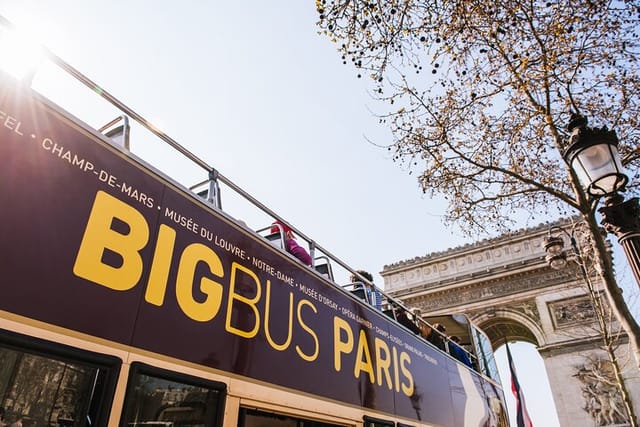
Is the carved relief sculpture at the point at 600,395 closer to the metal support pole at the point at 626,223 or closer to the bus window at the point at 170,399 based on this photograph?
the metal support pole at the point at 626,223

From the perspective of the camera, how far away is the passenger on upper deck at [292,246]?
142 inches

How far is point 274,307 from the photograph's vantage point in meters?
2.85

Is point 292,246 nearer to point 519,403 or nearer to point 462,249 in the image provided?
point 519,403

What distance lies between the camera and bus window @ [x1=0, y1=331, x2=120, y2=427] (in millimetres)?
1365

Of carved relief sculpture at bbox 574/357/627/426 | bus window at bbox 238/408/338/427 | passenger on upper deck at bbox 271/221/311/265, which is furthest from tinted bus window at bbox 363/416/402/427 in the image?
carved relief sculpture at bbox 574/357/627/426

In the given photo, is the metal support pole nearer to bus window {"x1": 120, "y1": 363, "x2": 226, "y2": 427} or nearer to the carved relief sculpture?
bus window {"x1": 120, "y1": 363, "x2": 226, "y2": 427}

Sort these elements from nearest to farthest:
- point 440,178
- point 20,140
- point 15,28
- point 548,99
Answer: point 20,140
point 15,28
point 548,99
point 440,178

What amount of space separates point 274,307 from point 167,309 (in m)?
0.92

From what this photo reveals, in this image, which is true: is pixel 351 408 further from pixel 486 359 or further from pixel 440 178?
pixel 440 178

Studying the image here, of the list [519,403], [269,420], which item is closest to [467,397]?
[269,420]

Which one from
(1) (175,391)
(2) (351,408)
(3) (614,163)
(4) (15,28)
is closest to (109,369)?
(1) (175,391)

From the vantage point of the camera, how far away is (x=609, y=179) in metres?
3.68

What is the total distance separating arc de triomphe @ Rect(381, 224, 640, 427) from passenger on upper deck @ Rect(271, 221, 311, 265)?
63.3 ft

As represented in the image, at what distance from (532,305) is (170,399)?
2837 cm
